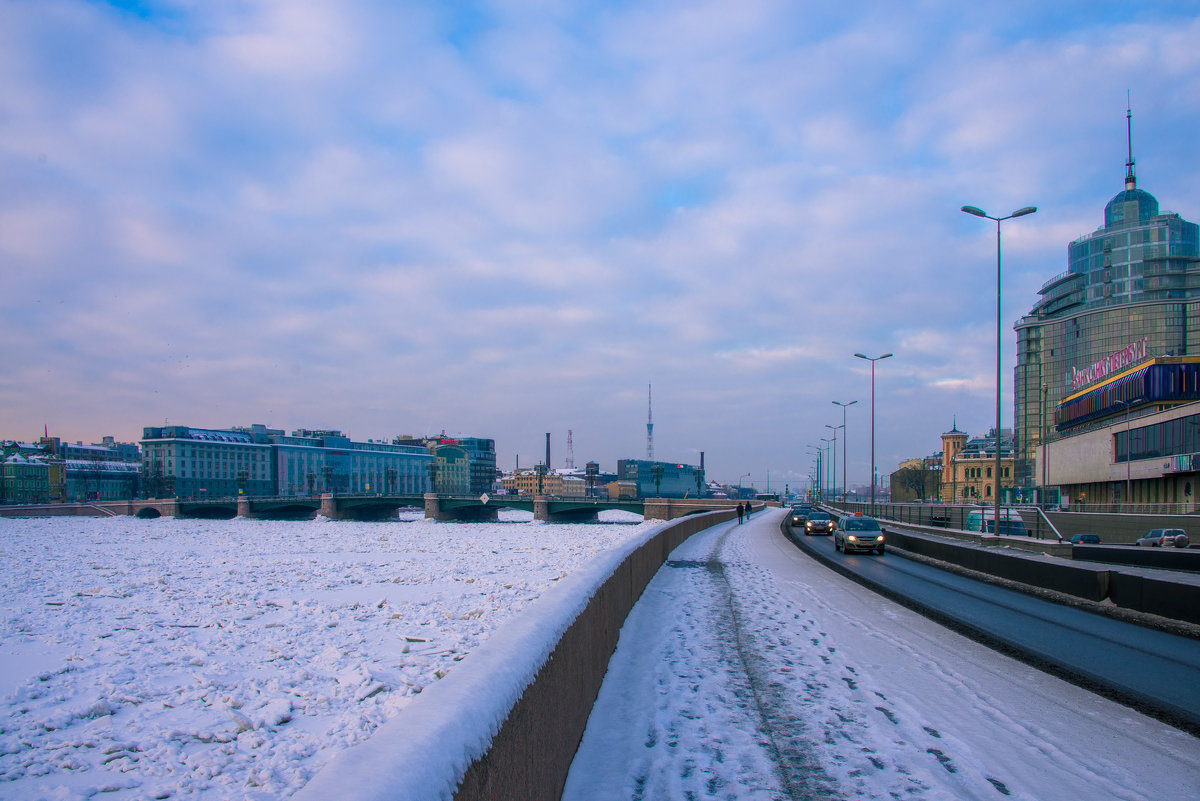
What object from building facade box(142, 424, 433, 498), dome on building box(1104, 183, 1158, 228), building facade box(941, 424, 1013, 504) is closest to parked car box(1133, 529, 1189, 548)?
building facade box(941, 424, 1013, 504)

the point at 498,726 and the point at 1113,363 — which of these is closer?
the point at 498,726

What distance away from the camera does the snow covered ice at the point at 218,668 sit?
7473 millimetres

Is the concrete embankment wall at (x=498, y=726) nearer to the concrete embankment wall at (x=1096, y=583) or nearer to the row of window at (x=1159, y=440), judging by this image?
the concrete embankment wall at (x=1096, y=583)

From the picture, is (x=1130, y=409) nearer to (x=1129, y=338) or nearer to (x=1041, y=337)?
(x=1129, y=338)

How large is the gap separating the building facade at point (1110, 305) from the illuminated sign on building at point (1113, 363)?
1294 inches

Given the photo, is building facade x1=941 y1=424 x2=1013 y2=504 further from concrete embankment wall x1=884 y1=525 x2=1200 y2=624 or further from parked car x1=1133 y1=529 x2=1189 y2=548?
concrete embankment wall x1=884 y1=525 x2=1200 y2=624

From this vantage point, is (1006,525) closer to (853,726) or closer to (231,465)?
(853,726)

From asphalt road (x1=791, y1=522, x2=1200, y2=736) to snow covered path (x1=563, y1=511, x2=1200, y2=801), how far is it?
0.53 m

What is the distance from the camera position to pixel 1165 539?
122 feet

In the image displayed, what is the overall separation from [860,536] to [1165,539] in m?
17.0

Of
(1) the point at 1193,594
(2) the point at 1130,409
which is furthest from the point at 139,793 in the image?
(2) the point at 1130,409

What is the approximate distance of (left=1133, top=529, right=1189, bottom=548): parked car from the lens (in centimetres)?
3659

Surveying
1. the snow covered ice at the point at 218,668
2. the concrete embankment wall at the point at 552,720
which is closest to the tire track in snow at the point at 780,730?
the concrete embankment wall at the point at 552,720

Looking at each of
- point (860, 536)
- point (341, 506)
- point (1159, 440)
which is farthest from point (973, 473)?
point (860, 536)
